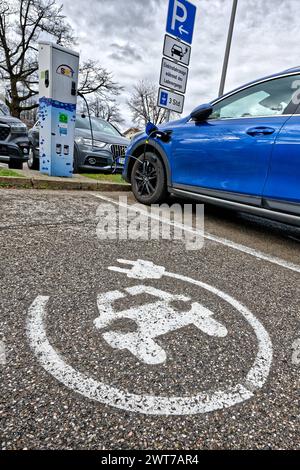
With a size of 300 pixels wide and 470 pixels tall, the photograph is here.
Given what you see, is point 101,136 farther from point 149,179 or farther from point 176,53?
point 149,179

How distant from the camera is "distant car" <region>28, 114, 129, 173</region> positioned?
6781 mm

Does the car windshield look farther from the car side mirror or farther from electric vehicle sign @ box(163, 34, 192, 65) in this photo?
the car side mirror

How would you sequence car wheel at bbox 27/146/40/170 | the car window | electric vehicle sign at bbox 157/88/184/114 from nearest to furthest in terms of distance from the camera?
the car window, electric vehicle sign at bbox 157/88/184/114, car wheel at bbox 27/146/40/170

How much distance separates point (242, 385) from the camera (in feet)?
3.69

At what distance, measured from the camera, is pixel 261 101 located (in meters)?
3.17

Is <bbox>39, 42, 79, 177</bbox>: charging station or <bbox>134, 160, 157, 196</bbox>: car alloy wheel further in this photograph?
<bbox>39, 42, 79, 177</bbox>: charging station

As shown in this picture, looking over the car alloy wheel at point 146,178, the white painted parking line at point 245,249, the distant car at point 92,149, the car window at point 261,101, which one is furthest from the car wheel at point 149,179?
the distant car at point 92,149

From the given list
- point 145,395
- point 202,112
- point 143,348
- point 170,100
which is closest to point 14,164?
point 170,100

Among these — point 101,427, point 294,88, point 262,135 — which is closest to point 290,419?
point 101,427

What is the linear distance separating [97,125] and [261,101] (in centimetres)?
560

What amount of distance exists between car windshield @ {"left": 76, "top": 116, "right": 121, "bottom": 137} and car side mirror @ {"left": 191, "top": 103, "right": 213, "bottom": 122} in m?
4.43

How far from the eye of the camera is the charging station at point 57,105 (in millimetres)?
5027

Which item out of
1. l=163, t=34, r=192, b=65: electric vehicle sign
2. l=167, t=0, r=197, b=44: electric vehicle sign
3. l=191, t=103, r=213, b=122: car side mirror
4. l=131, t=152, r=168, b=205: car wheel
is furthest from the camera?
l=163, t=34, r=192, b=65: electric vehicle sign

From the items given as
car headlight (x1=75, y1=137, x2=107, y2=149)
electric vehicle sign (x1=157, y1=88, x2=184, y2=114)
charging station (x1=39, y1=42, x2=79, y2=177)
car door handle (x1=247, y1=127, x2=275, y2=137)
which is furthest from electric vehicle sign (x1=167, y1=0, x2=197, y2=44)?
car door handle (x1=247, y1=127, x2=275, y2=137)
